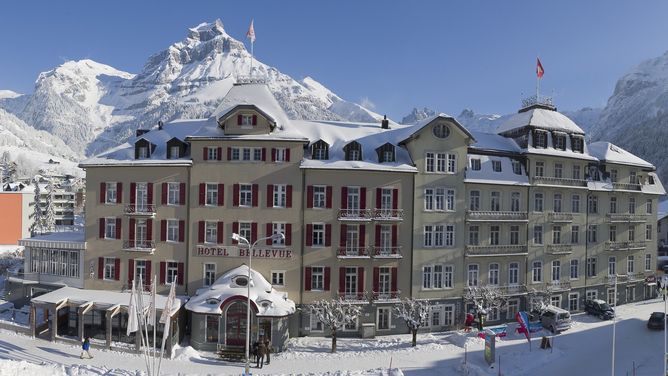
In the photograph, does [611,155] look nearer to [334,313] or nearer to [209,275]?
[334,313]

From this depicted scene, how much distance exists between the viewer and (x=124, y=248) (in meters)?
40.9

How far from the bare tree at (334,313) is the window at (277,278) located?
11.4 ft

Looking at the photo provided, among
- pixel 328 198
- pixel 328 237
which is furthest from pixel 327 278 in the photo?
pixel 328 198

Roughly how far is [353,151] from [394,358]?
1834cm

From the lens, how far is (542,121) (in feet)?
158

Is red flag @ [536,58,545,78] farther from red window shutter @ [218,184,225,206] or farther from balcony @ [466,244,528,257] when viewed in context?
red window shutter @ [218,184,225,206]

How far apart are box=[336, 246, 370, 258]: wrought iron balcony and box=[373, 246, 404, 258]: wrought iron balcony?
87 centimetres

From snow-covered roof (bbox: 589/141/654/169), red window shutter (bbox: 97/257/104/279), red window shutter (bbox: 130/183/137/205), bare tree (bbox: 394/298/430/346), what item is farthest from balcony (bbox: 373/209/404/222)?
snow-covered roof (bbox: 589/141/654/169)

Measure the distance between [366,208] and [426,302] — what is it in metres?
10.4

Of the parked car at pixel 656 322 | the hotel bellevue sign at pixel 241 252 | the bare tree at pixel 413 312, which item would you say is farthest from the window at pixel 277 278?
the parked car at pixel 656 322

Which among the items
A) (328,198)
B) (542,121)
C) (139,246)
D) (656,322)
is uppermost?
(542,121)

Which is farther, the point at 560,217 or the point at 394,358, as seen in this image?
the point at 560,217

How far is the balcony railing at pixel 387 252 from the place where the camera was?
132ft

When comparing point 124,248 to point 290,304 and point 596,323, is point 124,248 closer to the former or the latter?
point 290,304
